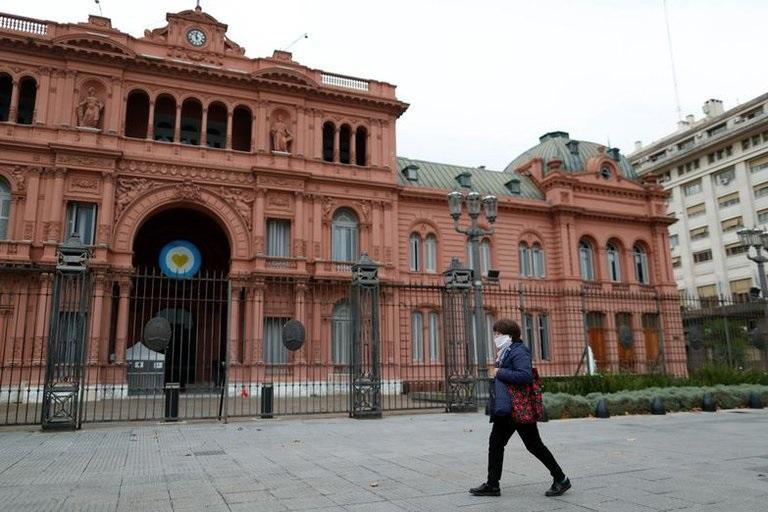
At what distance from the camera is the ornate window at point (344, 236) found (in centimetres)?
2791

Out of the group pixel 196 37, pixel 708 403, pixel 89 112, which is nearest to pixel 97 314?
pixel 89 112

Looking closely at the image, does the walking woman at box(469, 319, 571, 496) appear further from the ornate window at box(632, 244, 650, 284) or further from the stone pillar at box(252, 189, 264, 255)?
the ornate window at box(632, 244, 650, 284)

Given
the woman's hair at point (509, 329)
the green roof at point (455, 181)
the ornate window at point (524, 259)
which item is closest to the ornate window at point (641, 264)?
the green roof at point (455, 181)

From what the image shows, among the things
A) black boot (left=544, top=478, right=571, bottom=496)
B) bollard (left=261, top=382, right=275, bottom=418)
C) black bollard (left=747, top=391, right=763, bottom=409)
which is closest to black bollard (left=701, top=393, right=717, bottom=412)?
black bollard (left=747, top=391, right=763, bottom=409)

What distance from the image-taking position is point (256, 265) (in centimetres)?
2530

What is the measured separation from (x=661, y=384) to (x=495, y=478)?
512 inches

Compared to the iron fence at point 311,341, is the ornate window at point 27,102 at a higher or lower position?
higher

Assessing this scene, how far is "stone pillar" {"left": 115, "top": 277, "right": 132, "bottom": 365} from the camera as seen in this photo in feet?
74.9

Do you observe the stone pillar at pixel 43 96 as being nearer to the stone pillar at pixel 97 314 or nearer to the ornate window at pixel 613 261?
the stone pillar at pixel 97 314

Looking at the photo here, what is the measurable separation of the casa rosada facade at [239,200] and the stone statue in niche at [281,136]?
0.21 feet

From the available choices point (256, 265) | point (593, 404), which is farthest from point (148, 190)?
point (593, 404)

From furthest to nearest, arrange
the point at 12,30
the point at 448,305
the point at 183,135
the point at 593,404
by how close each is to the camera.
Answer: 1. the point at 183,135
2. the point at 12,30
3. the point at 448,305
4. the point at 593,404

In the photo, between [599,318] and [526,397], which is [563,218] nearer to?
[599,318]

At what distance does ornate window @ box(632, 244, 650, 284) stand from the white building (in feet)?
49.5
